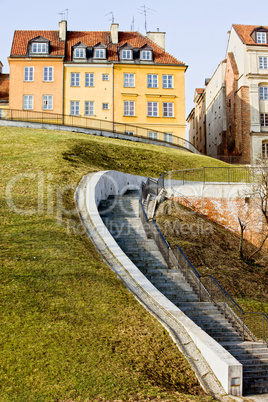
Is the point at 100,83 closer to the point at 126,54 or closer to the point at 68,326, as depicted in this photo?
the point at 126,54

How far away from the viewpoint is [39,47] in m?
49.8

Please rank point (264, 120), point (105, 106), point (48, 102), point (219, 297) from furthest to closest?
point (105, 106) < point (48, 102) < point (264, 120) < point (219, 297)

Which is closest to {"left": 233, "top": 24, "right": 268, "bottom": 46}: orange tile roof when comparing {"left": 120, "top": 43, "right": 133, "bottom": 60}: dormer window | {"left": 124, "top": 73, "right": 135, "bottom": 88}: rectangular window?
{"left": 120, "top": 43, "right": 133, "bottom": 60}: dormer window

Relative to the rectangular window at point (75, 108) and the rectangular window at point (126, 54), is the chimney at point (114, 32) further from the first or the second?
the rectangular window at point (75, 108)

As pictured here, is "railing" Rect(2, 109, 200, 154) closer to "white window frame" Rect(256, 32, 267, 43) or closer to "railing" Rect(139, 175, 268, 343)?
"white window frame" Rect(256, 32, 267, 43)

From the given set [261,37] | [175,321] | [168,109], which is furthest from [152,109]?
[175,321]

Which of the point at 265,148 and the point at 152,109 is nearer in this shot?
the point at 265,148

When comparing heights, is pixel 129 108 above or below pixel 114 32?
below

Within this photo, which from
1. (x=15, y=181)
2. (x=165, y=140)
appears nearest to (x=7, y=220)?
(x=15, y=181)

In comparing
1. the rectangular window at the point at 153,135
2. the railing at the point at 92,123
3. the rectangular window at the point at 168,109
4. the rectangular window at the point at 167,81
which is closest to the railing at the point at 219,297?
the railing at the point at 92,123

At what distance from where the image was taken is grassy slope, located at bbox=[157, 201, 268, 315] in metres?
19.7

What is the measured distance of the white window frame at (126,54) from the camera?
50.4 m

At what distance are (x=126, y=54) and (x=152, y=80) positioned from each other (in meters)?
4.24

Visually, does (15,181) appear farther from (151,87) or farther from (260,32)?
(260,32)
